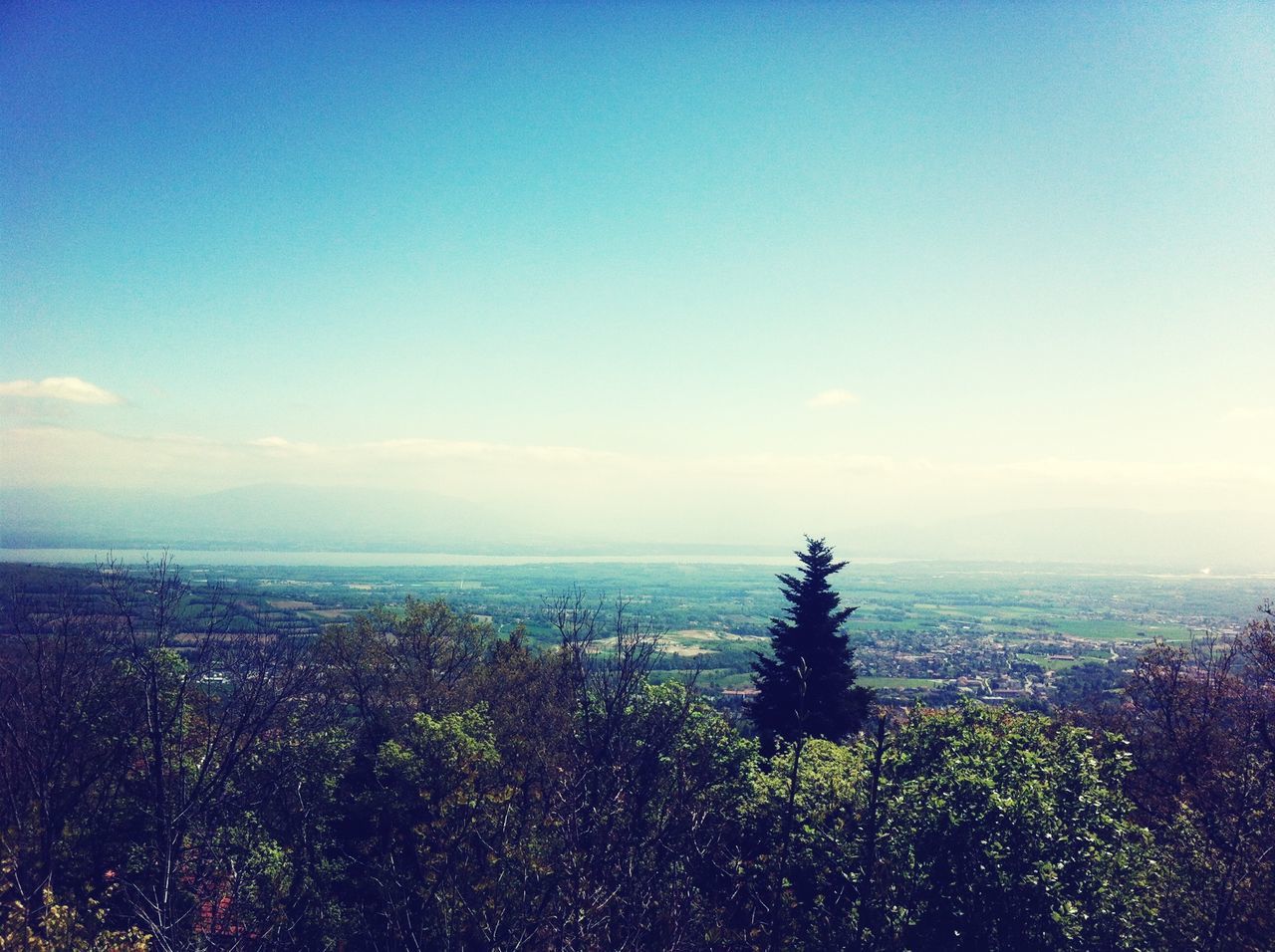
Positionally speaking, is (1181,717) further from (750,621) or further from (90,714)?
(750,621)

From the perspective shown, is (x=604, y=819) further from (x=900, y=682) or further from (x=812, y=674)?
(x=900, y=682)

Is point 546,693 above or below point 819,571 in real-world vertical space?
below

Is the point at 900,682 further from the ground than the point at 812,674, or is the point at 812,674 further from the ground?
the point at 812,674

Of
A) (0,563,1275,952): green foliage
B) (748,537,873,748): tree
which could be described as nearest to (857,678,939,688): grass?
(0,563,1275,952): green foliage

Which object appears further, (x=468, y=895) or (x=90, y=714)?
(x=90, y=714)

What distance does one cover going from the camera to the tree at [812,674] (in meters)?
23.4

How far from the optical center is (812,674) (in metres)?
24.0

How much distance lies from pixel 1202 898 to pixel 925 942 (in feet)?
17.4

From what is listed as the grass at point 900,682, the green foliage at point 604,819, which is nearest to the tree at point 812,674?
the green foliage at point 604,819

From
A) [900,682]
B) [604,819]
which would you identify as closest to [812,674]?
[604,819]

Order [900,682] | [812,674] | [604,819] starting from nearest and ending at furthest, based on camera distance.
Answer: [604,819] → [812,674] → [900,682]

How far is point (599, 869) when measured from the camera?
40.4ft

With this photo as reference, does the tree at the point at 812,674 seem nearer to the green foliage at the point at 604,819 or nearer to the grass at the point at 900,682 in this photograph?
the green foliage at the point at 604,819

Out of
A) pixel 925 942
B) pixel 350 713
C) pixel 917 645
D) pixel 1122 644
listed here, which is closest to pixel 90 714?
pixel 350 713
